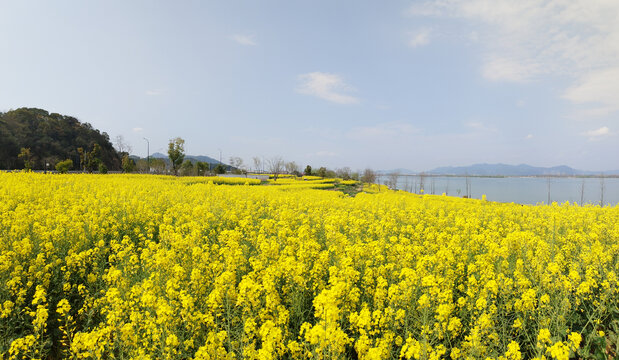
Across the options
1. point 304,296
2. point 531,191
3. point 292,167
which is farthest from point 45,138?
point 531,191

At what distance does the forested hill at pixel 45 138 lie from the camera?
202 ft

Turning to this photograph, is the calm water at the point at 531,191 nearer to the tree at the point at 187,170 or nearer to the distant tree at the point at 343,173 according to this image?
the distant tree at the point at 343,173

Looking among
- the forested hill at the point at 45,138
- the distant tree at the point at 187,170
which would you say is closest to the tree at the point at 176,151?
the distant tree at the point at 187,170

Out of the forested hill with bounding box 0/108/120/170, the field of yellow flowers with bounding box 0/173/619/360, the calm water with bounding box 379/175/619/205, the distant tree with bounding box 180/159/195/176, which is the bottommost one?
the calm water with bounding box 379/175/619/205

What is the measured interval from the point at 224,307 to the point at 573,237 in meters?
7.69

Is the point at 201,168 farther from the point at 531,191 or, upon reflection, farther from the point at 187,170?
the point at 531,191

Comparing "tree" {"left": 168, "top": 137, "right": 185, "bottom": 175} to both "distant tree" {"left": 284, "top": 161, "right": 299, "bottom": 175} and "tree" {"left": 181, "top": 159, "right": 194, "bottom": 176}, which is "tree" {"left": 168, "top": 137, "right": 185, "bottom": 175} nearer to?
"tree" {"left": 181, "top": 159, "right": 194, "bottom": 176}

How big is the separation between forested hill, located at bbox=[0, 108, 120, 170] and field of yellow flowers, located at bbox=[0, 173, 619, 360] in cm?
7750

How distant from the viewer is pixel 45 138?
69000 mm

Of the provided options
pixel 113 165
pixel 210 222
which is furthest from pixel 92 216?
pixel 113 165

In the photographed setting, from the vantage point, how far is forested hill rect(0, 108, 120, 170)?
2420 inches

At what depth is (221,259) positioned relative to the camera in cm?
538

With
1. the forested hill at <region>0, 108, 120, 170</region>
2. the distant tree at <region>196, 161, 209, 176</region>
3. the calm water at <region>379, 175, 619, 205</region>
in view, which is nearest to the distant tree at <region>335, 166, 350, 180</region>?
the calm water at <region>379, 175, 619, 205</region>

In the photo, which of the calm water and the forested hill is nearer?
the calm water
